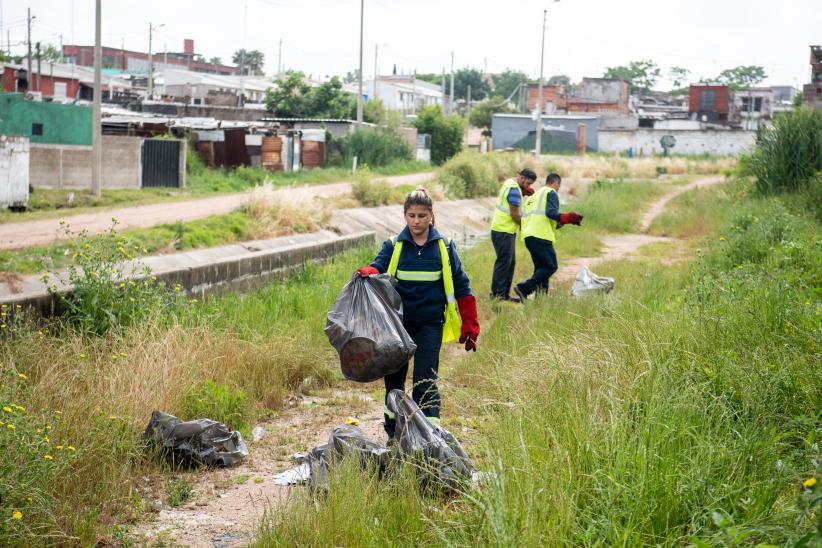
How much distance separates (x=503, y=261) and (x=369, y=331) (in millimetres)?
6655

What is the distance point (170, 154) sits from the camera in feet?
92.3

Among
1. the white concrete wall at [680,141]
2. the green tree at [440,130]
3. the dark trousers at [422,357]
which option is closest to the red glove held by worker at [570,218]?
the dark trousers at [422,357]

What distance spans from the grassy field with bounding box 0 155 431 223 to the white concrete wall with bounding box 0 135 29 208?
0.37 m

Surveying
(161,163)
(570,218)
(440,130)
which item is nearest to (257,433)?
(570,218)

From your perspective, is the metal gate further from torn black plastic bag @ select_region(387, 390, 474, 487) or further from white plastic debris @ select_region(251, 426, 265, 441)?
torn black plastic bag @ select_region(387, 390, 474, 487)

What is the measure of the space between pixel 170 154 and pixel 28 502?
24.6 metres

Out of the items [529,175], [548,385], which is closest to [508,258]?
[529,175]

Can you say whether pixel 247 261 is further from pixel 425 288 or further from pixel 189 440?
pixel 425 288

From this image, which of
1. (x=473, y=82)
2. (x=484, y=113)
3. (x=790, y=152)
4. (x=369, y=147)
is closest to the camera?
(x=790, y=152)

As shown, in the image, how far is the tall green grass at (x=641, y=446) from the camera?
3.95 metres

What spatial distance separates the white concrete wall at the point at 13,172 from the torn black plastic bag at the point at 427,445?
17.4 metres

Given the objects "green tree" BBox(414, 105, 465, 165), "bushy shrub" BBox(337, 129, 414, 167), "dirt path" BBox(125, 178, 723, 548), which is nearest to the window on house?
"green tree" BBox(414, 105, 465, 165)

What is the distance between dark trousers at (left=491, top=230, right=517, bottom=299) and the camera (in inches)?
482

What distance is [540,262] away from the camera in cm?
1238
